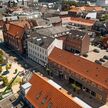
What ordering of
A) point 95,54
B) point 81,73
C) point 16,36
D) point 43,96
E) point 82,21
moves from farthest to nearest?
point 82,21 < point 95,54 < point 16,36 < point 81,73 < point 43,96

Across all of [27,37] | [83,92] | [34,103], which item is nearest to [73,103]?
[34,103]

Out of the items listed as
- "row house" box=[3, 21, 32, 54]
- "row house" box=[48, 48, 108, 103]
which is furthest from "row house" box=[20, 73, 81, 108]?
"row house" box=[3, 21, 32, 54]

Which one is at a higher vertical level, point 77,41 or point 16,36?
point 16,36

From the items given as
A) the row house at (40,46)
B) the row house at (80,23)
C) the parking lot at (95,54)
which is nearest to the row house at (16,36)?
the row house at (40,46)

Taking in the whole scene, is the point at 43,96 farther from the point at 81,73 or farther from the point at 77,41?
the point at 77,41

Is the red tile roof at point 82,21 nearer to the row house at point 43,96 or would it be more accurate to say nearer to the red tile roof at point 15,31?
the red tile roof at point 15,31

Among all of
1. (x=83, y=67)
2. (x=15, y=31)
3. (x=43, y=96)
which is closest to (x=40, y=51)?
(x=83, y=67)

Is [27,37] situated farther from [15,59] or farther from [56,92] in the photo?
[56,92]
